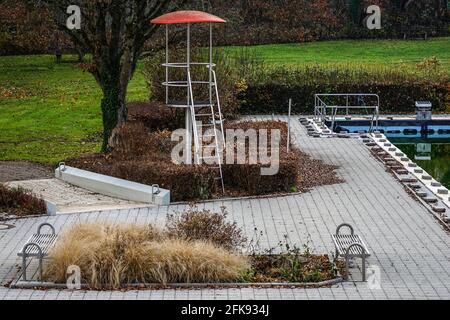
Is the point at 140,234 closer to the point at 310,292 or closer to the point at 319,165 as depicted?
the point at 310,292

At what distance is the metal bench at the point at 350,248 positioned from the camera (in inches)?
574

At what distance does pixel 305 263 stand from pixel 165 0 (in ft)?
39.5

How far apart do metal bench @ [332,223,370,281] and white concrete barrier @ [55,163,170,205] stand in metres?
5.75

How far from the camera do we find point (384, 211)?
2022 centimetres

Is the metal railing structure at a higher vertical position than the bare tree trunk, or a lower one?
lower

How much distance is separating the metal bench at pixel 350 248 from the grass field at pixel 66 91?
1259 centimetres

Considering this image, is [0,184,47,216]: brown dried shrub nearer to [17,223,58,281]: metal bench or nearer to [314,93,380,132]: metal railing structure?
[17,223,58,281]: metal bench

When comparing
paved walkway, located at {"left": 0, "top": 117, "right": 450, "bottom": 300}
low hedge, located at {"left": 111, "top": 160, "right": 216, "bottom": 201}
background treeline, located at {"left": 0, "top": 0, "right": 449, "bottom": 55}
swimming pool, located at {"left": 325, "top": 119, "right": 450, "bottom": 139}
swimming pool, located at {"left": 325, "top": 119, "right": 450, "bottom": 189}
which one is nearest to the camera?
paved walkway, located at {"left": 0, "top": 117, "right": 450, "bottom": 300}

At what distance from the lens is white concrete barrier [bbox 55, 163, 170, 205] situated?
20.7 meters

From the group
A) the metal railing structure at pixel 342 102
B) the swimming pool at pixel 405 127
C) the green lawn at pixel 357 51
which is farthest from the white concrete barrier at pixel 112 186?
the green lawn at pixel 357 51

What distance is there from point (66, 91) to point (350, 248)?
28336 mm

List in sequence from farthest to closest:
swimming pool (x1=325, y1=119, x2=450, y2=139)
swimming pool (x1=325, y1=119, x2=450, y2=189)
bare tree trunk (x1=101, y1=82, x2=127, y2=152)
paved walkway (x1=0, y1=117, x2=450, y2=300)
A: swimming pool (x1=325, y1=119, x2=450, y2=139) → swimming pool (x1=325, y1=119, x2=450, y2=189) → bare tree trunk (x1=101, y1=82, x2=127, y2=152) → paved walkway (x1=0, y1=117, x2=450, y2=300)

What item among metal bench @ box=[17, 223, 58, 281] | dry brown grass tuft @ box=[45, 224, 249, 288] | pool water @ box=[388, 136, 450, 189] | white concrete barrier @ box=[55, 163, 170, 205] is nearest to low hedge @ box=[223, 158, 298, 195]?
white concrete barrier @ box=[55, 163, 170, 205]

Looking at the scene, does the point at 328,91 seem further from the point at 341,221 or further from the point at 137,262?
the point at 137,262
